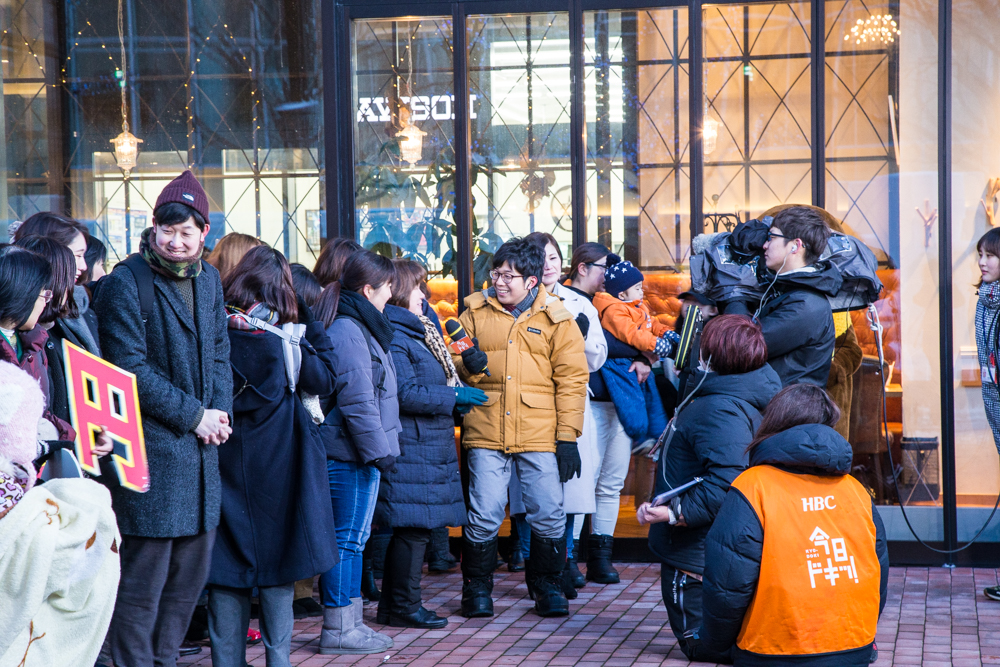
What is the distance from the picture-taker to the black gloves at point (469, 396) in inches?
211

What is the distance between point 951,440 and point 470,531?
331cm

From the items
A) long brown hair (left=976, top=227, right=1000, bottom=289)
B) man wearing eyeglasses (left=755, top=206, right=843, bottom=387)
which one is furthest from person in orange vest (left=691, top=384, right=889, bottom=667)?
long brown hair (left=976, top=227, right=1000, bottom=289)

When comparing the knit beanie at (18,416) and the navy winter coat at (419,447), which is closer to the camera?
the knit beanie at (18,416)

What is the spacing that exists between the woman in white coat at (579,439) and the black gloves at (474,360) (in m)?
0.72

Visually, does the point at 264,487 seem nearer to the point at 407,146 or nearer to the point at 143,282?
the point at 143,282

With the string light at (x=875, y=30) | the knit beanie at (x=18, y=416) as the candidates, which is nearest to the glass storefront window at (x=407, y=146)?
the string light at (x=875, y=30)

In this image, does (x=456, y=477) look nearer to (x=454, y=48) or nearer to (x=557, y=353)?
(x=557, y=353)

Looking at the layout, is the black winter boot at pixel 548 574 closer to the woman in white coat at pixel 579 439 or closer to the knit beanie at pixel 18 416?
the woman in white coat at pixel 579 439

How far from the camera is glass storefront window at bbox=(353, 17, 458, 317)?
7219mm

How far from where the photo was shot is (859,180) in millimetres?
6840

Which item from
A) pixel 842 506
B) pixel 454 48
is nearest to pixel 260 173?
pixel 454 48

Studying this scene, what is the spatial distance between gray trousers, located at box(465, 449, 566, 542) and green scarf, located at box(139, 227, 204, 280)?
7.02 feet

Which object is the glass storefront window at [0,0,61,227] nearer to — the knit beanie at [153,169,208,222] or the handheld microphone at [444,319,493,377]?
the handheld microphone at [444,319,493,377]

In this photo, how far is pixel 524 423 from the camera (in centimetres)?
548
